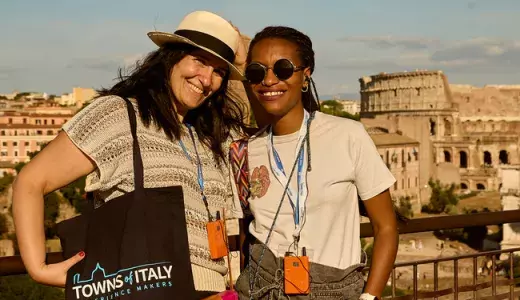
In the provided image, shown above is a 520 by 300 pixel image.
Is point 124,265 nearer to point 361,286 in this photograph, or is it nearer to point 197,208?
point 197,208

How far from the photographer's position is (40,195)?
2.19 meters

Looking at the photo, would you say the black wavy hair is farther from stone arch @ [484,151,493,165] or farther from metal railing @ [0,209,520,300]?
stone arch @ [484,151,493,165]

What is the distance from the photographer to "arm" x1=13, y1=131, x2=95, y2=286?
7.12 feet

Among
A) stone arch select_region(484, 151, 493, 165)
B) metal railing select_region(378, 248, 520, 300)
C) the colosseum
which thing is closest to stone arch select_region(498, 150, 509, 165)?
the colosseum

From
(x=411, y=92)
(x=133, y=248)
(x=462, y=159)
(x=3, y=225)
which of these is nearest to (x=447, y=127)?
(x=411, y=92)

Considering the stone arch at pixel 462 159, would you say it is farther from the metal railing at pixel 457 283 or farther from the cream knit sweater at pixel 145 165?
the cream knit sweater at pixel 145 165

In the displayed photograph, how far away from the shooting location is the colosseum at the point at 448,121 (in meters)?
50.9

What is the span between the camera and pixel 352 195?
245cm

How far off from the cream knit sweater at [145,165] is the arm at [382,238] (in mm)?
504

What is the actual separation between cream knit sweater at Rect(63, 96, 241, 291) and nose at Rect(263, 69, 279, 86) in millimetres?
345

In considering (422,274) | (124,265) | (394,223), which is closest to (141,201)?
(124,265)

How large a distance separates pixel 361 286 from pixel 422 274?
872 inches

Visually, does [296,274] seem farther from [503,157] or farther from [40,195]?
[503,157]

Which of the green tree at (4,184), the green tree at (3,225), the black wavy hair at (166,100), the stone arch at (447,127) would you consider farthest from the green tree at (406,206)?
the black wavy hair at (166,100)
